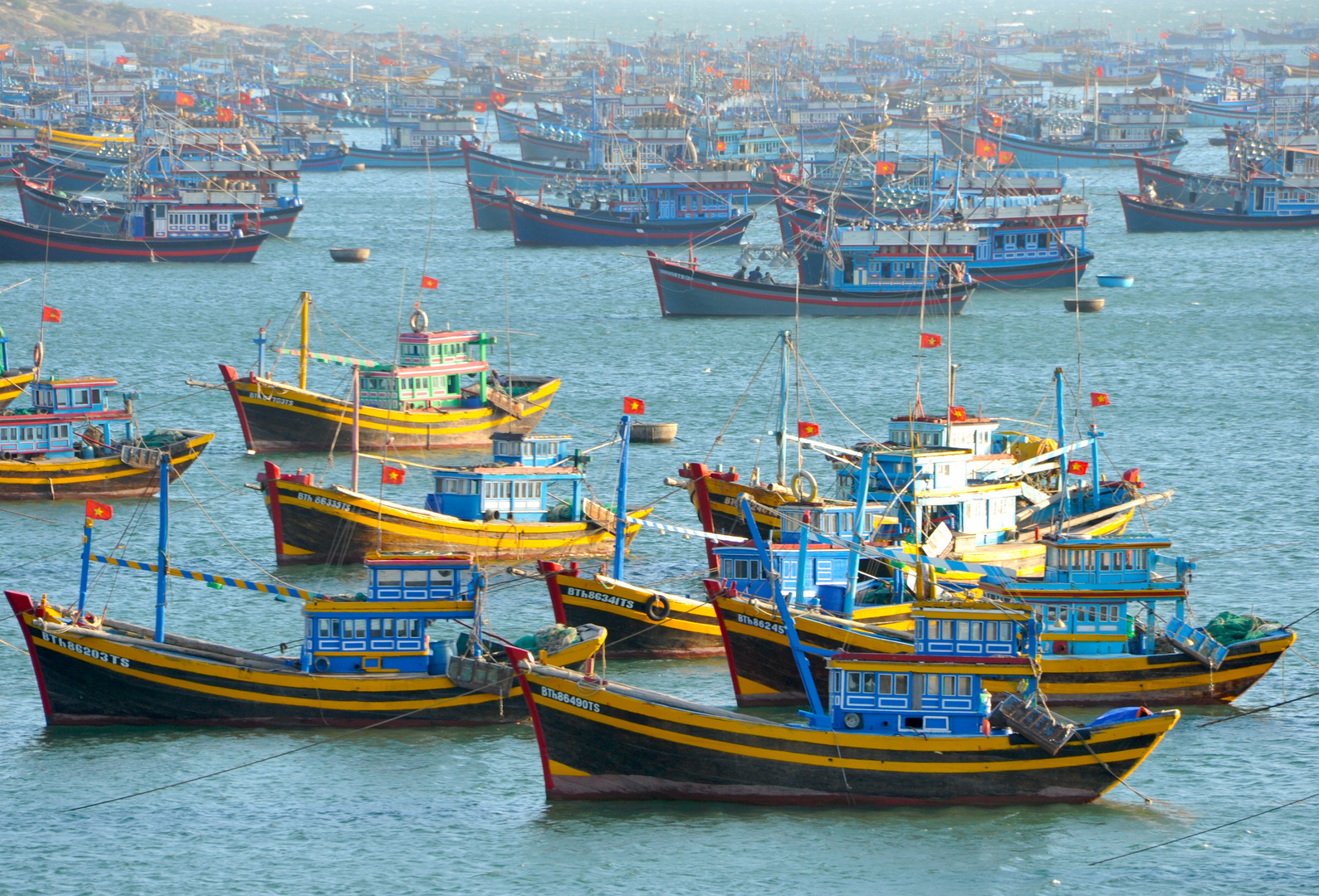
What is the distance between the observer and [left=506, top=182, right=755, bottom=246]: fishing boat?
12875 cm

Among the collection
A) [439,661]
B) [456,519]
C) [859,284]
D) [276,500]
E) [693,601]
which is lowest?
[439,661]

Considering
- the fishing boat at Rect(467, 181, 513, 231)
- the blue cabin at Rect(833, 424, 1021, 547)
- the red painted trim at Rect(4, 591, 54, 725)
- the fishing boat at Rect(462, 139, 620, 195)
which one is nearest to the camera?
the red painted trim at Rect(4, 591, 54, 725)

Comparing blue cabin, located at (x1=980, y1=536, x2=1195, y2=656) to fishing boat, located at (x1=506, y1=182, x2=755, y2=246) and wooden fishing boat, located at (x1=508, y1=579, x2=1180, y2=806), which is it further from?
fishing boat, located at (x1=506, y1=182, x2=755, y2=246)

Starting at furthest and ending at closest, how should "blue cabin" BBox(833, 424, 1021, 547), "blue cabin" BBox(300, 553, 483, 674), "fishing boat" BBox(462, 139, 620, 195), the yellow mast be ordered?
"fishing boat" BBox(462, 139, 620, 195), the yellow mast, "blue cabin" BBox(833, 424, 1021, 547), "blue cabin" BBox(300, 553, 483, 674)

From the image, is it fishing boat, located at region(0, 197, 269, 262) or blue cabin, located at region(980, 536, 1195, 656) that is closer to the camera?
blue cabin, located at region(980, 536, 1195, 656)

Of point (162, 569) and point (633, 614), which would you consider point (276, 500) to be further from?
point (633, 614)

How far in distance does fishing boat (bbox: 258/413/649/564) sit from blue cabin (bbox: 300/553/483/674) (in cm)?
1138

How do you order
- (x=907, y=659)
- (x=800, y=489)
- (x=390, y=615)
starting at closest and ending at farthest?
(x=907, y=659) < (x=390, y=615) < (x=800, y=489)

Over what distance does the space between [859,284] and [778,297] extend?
14.0ft

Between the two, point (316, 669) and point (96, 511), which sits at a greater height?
point (96, 511)

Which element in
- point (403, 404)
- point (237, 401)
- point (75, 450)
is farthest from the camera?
point (403, 404)

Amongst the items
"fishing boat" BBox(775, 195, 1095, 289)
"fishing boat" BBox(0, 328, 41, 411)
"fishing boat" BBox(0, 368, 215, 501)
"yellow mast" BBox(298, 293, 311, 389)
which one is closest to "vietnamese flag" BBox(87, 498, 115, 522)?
"fishing boat" BBox(0, 368, 215, 501)

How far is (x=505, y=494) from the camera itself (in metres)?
→ 53.8

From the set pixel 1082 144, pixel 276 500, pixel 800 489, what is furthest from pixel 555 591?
pixel 1082 144
